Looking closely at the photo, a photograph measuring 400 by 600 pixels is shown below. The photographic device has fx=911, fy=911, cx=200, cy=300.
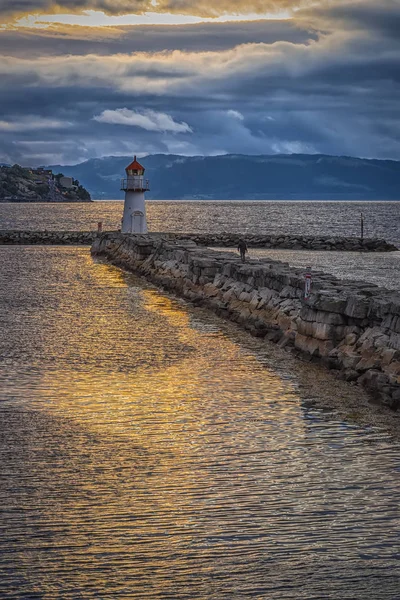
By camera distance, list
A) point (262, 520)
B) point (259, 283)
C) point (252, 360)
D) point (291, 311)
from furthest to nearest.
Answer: point (259, 283)
point (291, 311)
point (252, 360)
point (262, 520)

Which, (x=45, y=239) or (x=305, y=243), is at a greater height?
(x=305, y=243)

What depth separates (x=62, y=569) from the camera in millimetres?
5871

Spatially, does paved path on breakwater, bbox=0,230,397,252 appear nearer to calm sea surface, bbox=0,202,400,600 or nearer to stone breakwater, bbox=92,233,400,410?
stone breakwater, bbox=92,233,400,410

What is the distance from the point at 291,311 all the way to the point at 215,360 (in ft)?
10.0

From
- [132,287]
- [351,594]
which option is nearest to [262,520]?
[351,594]

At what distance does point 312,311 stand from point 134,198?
31.8 m

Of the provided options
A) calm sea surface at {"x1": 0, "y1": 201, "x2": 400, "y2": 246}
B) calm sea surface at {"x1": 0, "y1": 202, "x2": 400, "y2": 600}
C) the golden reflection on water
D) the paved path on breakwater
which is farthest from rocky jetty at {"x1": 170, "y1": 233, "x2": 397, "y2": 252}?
the golden reflection on water

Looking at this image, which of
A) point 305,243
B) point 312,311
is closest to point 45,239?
point 305,243

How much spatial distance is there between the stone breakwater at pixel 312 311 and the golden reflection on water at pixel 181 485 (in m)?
1.01

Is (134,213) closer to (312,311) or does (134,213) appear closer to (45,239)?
(45,239)

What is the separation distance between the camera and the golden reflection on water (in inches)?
229

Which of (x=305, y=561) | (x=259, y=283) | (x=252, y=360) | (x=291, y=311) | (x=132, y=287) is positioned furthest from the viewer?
(x=132, y=287)

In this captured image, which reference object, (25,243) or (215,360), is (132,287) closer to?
(215,360)

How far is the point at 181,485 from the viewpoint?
25.0ft
